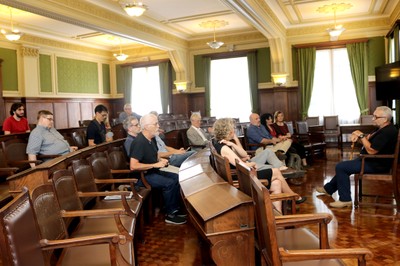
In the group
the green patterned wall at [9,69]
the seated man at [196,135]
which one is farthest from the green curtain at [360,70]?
the green patterned wall at [9,69]

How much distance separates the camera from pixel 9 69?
34.8 feet

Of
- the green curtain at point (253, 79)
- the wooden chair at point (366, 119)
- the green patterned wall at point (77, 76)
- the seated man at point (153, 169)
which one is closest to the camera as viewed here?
the seated man at point (153, 169)

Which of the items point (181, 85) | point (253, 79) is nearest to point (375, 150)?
point (253, 79)

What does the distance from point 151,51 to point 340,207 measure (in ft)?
33.4

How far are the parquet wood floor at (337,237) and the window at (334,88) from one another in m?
6.86

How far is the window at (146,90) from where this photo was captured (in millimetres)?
13703

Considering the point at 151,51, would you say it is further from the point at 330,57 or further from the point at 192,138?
the point at 192,138

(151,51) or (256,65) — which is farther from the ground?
(151,51)

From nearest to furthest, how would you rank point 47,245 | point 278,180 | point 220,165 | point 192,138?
point 47,245
point 220,165
point 278,180
point 192,138

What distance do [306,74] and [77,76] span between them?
734cm

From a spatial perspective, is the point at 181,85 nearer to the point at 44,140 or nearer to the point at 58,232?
the point at 44,140

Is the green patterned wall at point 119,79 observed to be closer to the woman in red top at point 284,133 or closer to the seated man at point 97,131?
the woman in red top at point 284,133

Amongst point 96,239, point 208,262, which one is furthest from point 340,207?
point 96,239

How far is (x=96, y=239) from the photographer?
6.42 feet
